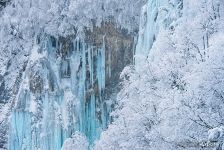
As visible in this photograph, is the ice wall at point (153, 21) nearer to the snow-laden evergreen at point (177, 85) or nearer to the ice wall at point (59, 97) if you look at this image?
the snow-laden evergreen at point (177, 85)

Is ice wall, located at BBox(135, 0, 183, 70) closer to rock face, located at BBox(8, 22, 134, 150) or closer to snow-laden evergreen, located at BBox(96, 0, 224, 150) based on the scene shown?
snow-laden evergreen, located at BBox(96, 0, 224, 150)

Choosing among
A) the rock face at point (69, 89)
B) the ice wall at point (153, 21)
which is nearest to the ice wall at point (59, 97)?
the rock face at point (69, 89)

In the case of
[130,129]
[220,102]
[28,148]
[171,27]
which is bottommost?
[28,148]

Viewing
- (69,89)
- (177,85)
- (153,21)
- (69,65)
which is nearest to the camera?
(177,85)

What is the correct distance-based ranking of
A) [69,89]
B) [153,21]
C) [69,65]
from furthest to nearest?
[69,65] < [69,89] < [153,21]

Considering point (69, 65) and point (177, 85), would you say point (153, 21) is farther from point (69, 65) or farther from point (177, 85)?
point (69, 65)

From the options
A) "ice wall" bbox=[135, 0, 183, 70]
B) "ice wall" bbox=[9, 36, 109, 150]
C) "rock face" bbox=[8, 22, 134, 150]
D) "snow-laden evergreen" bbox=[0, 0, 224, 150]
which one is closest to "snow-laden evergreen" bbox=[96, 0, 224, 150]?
"ice wall" bbox=[135, 0, 183, 70]

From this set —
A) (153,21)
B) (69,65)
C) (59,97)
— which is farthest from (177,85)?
(69,65)

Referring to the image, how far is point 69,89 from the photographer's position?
100ft

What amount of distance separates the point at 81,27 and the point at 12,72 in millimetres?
5409

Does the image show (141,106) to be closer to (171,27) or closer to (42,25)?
(171,27)

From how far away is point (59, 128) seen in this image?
29547 mm

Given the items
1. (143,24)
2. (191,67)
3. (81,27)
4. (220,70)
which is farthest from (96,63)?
(220,70)

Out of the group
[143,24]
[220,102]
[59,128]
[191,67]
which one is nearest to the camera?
[220,102]
